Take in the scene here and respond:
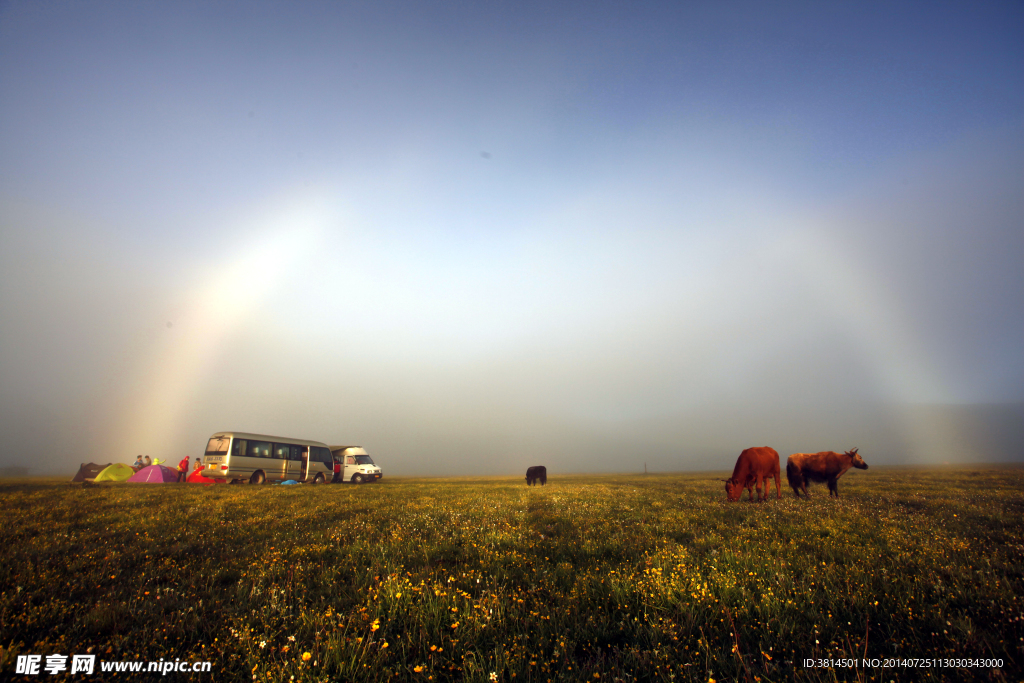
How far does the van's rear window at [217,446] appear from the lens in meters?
31.4

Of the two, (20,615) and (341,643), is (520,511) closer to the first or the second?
(341,643)

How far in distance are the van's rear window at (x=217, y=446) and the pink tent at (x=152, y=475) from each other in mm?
4761

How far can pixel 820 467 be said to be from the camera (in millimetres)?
19094

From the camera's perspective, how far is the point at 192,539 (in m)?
8.77

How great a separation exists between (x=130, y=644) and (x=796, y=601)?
8.02 m

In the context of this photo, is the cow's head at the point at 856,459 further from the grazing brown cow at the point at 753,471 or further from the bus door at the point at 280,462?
the bus door at the point at 280,462

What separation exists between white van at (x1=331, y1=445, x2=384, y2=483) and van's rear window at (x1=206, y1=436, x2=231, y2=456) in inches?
447

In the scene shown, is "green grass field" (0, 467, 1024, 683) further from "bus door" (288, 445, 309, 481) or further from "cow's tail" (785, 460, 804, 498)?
"bus door" (288, 445, 309, 481)

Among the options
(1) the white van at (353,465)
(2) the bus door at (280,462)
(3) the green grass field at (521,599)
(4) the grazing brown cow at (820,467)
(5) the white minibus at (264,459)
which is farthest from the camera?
(1) the white van at (353,465)

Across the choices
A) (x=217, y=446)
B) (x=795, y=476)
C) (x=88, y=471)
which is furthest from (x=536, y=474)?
(x=88, y=471)

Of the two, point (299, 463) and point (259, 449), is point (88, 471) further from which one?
point (299, 463)

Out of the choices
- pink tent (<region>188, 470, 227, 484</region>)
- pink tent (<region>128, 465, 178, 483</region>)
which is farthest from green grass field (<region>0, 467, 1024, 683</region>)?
pink tent (<region>128, 465, 178, 483</region>)

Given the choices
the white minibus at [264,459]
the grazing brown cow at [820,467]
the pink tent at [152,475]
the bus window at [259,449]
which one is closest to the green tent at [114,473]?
the pink tent at [152,475]

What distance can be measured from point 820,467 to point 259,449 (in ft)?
134
